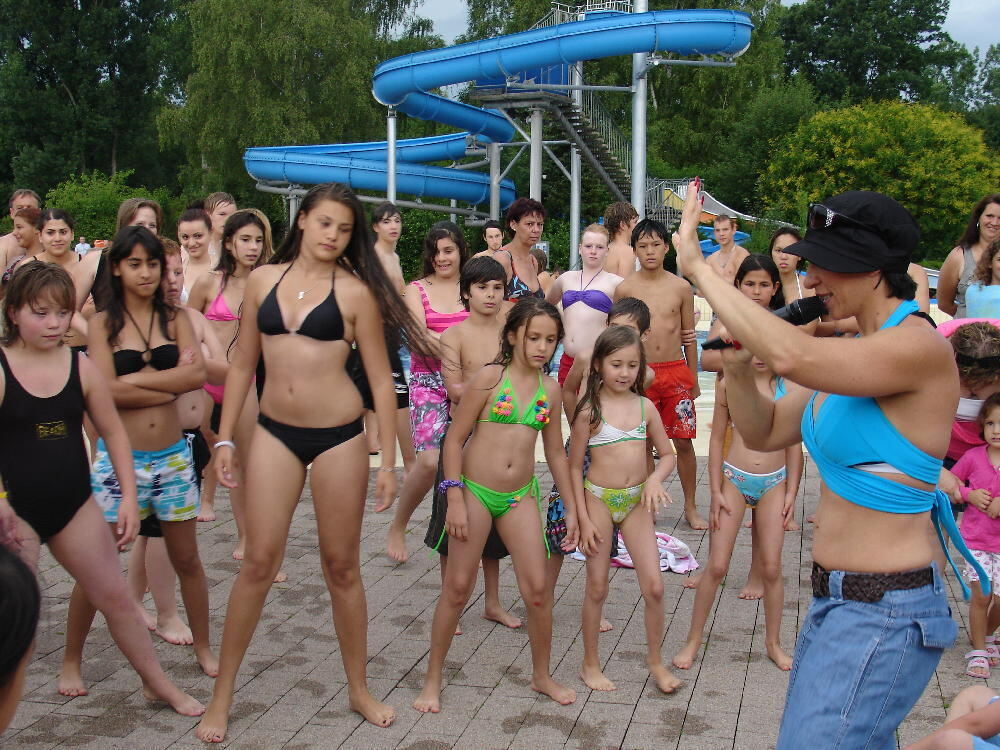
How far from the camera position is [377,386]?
4258mm

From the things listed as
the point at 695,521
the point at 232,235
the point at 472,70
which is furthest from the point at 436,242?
the point at 472,70

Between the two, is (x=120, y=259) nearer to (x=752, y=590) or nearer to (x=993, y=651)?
(x=752, y=590)

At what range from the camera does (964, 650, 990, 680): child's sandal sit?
185 inches

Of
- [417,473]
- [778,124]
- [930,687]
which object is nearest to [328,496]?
[417,473]

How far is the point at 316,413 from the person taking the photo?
4098 mm

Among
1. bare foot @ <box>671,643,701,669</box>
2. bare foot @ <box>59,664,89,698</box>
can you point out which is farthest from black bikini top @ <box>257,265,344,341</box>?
bare foot @ <box>671,643,701,669</box>

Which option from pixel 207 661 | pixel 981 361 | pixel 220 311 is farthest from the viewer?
pixel 220 311

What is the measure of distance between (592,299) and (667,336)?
560 millimetres

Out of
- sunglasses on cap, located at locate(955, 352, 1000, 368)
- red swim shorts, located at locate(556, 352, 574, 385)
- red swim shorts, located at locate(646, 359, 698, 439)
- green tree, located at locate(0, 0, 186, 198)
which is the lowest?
red swim shorts, located at locate(646, 359, 698, 439)

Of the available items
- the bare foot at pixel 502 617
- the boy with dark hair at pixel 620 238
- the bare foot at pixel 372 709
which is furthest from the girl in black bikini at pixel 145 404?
the boy with dark hair at pixel 620 238

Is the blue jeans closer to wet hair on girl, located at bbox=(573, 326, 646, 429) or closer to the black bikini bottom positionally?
the black bikini bottom

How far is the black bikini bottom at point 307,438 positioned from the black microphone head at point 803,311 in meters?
1.97

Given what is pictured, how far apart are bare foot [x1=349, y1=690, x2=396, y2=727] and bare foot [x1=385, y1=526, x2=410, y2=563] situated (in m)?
1.98

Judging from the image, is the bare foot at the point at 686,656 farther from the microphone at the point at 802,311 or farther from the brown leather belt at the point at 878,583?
the microphone at the point at 802,311
